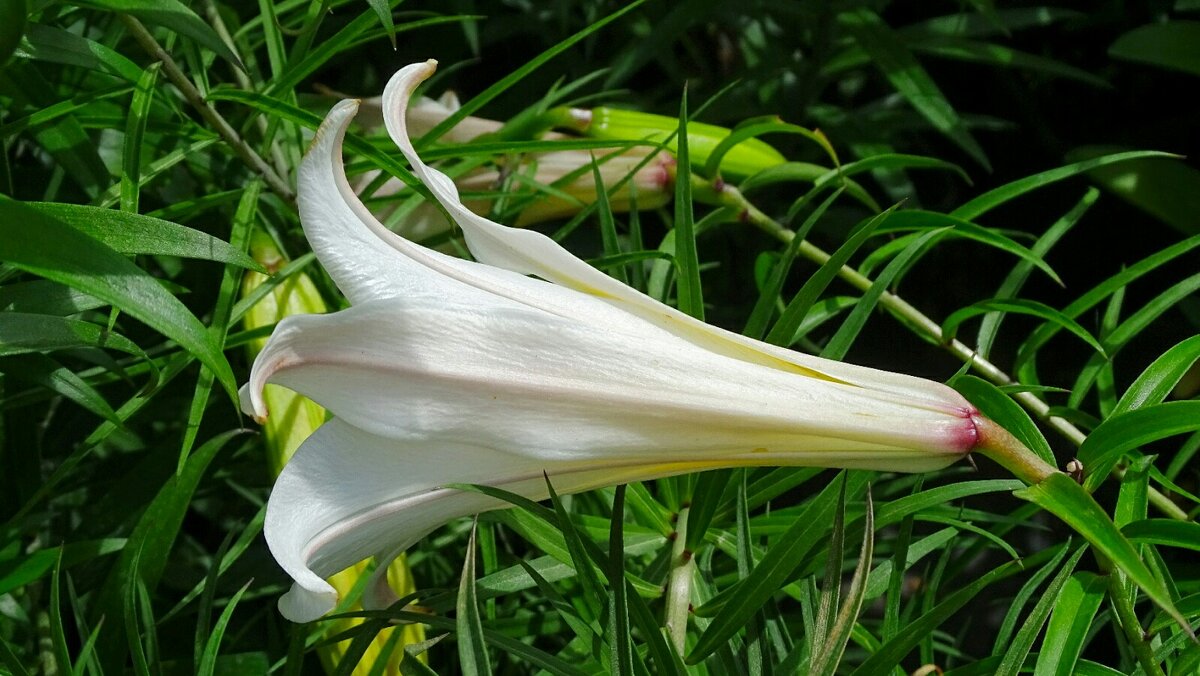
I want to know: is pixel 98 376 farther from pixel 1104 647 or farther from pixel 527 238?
pixel 1104 647

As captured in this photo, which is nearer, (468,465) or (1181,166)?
(468,465)

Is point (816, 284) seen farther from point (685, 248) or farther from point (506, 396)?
point (506, 396)

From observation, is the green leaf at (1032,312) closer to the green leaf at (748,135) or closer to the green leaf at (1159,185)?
the green leaf at (748,135)

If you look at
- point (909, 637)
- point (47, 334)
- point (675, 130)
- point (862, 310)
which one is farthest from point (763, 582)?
point (675, 130)

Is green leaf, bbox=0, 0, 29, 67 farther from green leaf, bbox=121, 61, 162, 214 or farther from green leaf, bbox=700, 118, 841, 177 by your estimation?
green leaf, bbox=700, 118, 841, 177

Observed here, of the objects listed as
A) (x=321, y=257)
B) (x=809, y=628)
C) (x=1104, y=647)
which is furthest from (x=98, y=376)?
(x=1104, y=647)
